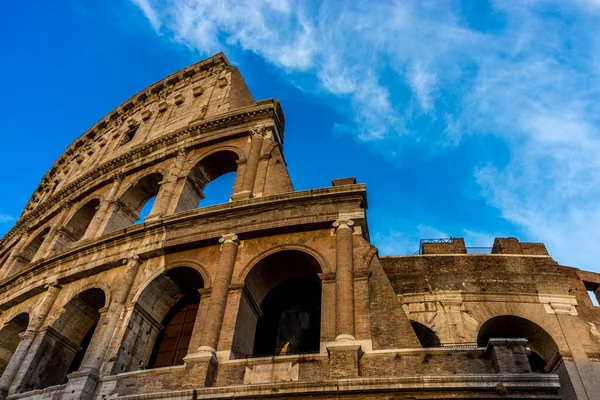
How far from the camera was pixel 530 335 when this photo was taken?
12789mm

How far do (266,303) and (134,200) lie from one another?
736 cm

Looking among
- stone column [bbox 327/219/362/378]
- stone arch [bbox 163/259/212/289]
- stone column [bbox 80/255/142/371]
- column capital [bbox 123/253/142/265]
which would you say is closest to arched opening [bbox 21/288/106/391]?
column capital [bbox 123/253/142/265]


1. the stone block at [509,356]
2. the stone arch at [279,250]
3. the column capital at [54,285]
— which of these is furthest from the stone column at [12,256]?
the stone block at [509,356]

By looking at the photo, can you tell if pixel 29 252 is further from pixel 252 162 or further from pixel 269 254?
pixel 269 254

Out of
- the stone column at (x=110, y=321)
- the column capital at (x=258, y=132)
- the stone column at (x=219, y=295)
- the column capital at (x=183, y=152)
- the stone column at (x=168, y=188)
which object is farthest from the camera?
the column capital at (x=183, y=152)

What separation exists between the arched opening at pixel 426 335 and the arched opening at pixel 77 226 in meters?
12.2

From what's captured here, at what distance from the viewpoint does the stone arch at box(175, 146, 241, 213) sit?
15484 millimetres

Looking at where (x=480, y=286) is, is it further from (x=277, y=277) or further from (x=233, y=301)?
(x=233, y=301)

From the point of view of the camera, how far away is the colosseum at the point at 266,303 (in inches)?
344

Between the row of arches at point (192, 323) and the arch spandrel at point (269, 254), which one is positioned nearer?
the arch spandrel at point (269, 254)

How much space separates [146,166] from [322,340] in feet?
34.8

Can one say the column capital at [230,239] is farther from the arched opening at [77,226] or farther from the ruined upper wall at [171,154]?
the arched opening at [77,226]

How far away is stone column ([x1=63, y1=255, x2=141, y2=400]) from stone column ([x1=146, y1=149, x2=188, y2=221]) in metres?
2.03

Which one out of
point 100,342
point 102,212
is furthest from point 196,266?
point 102,212
